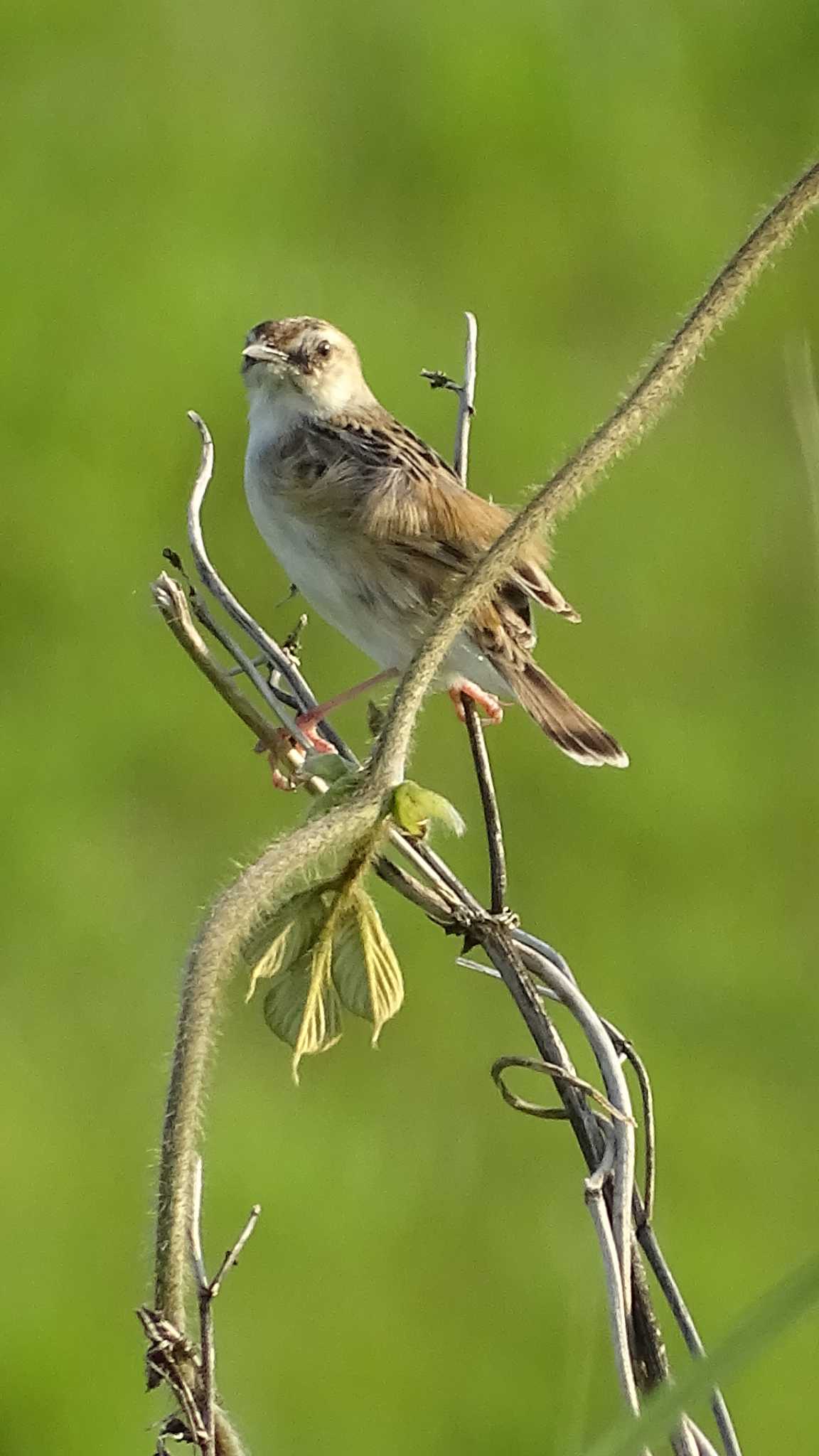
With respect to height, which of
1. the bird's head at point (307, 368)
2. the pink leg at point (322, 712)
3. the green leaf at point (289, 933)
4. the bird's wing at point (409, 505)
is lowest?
the green leaf at point (289, 933)

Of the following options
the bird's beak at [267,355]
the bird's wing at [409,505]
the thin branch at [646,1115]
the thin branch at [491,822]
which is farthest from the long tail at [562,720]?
the thin branch at [646,1115]

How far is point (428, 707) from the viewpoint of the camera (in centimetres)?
558

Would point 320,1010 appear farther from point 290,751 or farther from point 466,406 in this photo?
point 466,406

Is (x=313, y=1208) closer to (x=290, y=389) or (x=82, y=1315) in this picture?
(x=82, y=1315)

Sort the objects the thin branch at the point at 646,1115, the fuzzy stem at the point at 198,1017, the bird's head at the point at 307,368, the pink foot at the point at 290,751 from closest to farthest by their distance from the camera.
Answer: the fuzzy stem at the point at 198,1017 < the thin branch at the point at 646,1115 < the pink foot at the point at 290,751 < the bird's head at the point at 307,368

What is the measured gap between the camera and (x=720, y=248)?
23.3ft

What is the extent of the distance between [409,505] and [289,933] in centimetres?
172

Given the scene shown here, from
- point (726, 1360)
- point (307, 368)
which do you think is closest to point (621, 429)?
point (726, 1360)

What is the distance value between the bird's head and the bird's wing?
142 mm

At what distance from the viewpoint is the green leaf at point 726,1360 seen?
0.93m

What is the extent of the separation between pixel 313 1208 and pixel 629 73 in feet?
14.2

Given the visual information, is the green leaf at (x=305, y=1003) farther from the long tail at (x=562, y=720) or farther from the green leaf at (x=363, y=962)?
the long tail at (x=562, y=720)

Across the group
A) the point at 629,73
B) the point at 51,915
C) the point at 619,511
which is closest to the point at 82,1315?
the point at 51,915

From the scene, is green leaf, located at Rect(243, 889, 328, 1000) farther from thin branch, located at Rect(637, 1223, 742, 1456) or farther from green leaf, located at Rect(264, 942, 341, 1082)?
thin branch, located at Rect(637, 1223, 742, 1456)
